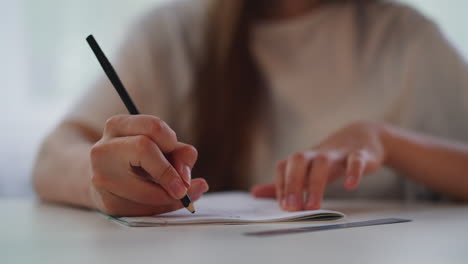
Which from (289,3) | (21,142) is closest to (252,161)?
(289,3)

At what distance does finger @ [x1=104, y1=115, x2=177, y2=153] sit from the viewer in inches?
15.4

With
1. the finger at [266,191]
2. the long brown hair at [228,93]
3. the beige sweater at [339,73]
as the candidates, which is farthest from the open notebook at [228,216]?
the beige sweater at [339,73]

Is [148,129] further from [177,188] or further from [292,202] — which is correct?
[292,202]

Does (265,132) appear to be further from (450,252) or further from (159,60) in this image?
(450,252)

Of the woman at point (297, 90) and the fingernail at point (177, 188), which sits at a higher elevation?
the woman at point (297, 90)

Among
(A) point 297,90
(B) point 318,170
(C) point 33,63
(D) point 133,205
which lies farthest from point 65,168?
(C) point 33,63

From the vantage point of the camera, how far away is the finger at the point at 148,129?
A: 1.29 feet

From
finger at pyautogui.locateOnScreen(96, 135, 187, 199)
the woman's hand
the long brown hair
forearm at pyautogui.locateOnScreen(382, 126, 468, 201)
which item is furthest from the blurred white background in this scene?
finger at pyautogui.locateOnScreen(96, 135, 187, 199)

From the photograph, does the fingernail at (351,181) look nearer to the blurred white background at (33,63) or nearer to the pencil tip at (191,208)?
the pencil tip at (191,208)

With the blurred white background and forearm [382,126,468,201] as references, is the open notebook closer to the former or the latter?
forearm [382,126,468,201]

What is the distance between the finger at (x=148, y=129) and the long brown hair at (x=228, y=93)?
1.29 feet

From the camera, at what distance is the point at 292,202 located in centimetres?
51

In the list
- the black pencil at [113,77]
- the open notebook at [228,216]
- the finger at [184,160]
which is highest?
the black pencil at [113,77]

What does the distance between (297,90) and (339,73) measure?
9 centimetres
